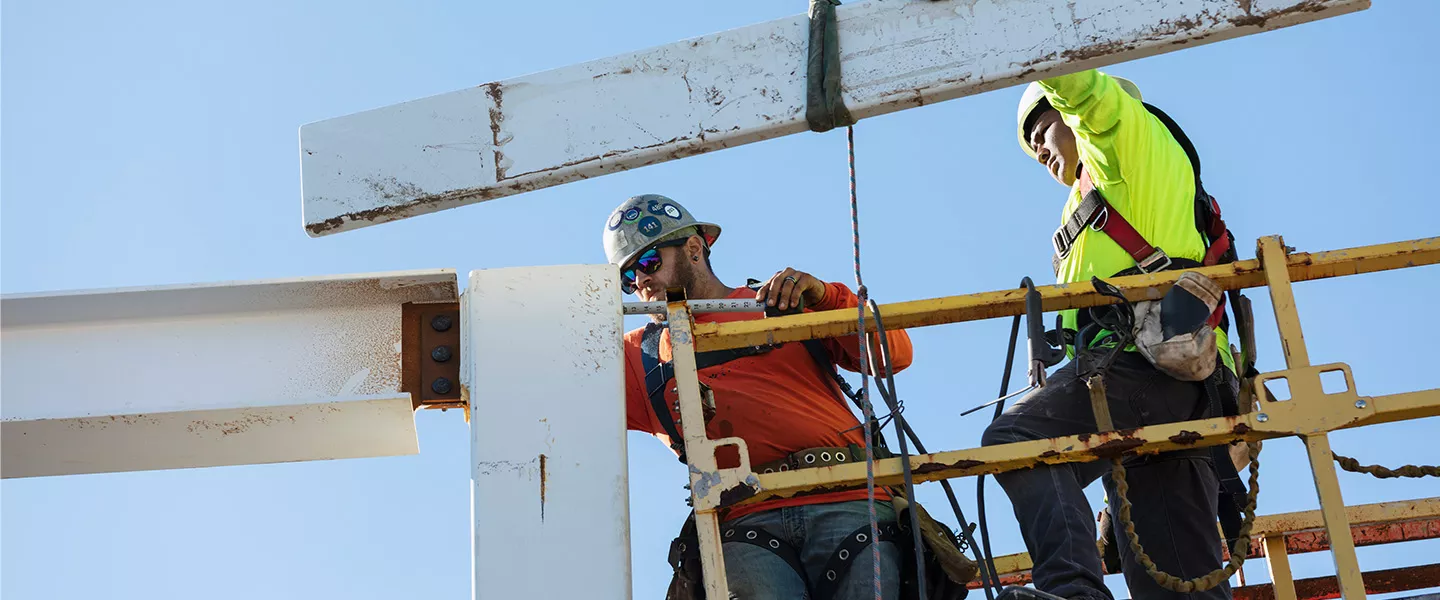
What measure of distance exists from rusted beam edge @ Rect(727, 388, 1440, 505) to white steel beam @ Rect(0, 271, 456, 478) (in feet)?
3.26

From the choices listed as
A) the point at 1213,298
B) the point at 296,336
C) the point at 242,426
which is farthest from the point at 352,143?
the point at 1213,298

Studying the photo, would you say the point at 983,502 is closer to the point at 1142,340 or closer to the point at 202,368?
the point at 1142,340

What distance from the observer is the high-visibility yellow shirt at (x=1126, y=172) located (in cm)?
453

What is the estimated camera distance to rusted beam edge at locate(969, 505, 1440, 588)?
17.6 ft

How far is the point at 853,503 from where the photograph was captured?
4.47m

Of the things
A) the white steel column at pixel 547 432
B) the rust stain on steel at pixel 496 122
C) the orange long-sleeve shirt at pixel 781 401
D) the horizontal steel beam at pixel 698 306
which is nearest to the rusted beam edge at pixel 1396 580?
the orange long-sleeve shirt at pixel 781 401

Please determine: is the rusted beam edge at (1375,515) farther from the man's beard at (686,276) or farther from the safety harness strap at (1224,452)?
the man's beard at (686,276)

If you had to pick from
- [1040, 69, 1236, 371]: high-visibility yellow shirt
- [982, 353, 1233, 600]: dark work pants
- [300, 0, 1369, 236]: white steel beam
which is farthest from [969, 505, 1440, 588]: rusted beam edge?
[300, 0, 1369, 236]: white steel beam

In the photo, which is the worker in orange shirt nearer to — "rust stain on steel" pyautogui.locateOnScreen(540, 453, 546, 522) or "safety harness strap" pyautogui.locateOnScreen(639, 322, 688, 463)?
"safety harness strap" pyautogui.locateOnScreen(639, 322, 688, 463)

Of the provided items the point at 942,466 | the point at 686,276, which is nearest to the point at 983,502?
the point at 942,466

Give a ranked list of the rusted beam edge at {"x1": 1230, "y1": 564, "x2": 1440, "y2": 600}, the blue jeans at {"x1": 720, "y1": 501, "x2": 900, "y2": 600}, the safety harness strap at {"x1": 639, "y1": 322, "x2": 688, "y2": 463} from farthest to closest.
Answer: the rusted beam edge at {"x1": 1230, "y1": 564, "x2": 1440, "y2": 600}, the safety harness strap at {"x1": 639, "y1": 322, "x2": 688, "y2": 463}, the blue jeans at {"x1": 720, "y1": 501, "x2": 900, "y2": 600}

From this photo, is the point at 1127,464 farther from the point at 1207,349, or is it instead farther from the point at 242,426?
the point at 242,426

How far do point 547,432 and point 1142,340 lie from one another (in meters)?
1.65

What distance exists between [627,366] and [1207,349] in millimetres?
1806
